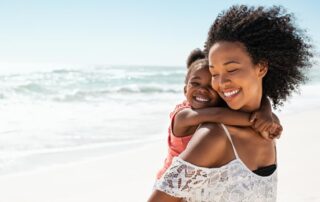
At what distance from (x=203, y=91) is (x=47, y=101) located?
17041 millimetres

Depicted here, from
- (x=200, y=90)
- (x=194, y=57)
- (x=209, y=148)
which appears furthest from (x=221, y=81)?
(x=194, y=57)

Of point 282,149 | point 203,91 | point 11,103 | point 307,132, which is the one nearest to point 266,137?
point 203,91

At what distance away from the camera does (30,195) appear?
5723mm

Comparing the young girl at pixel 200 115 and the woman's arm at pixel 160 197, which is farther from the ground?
the young girl at pixel 200 115

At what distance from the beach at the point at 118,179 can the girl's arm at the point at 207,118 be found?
3151 mm

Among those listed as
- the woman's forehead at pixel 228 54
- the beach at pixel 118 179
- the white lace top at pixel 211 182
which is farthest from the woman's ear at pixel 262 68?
the beach at pixel 118 179

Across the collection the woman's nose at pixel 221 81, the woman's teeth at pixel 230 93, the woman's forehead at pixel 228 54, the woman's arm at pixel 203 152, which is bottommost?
the woman's arm at pixel 203 152

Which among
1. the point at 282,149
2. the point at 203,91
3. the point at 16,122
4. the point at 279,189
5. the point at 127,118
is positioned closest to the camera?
the point at 203,91

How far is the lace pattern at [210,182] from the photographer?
5.48ft

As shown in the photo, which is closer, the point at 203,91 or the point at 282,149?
the point at 203,91

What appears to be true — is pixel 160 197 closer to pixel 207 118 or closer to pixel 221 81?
pixel 207 118

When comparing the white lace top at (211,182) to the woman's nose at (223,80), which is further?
the woman's nose at (223,80)

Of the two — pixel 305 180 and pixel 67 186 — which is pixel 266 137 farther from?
pixel 67 186

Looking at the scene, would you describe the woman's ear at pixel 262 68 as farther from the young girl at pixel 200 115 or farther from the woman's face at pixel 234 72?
the young girl at pixel 200 115
